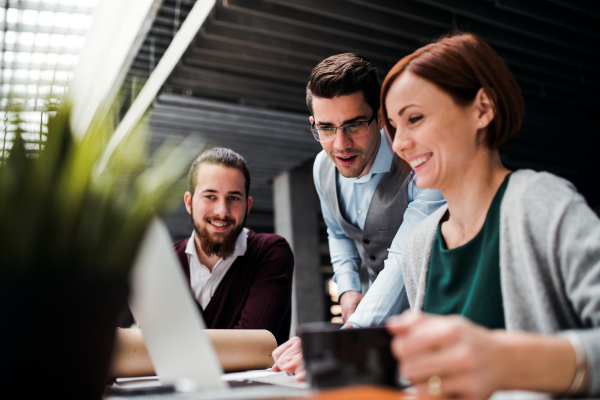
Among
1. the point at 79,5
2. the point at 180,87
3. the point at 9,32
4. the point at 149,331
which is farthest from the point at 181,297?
the point at 180,87

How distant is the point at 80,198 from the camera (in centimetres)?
55

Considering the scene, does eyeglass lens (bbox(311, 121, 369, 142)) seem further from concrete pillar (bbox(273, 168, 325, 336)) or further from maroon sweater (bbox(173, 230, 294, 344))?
concrete pillar (bbox(273, 168, 325, 336))

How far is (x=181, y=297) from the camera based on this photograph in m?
0.62

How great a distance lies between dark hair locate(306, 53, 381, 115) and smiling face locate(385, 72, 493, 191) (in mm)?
838

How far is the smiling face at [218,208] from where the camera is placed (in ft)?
7.02

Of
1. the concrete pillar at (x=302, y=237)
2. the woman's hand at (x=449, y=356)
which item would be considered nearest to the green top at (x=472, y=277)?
the woman's hand at (x=449, y=356)

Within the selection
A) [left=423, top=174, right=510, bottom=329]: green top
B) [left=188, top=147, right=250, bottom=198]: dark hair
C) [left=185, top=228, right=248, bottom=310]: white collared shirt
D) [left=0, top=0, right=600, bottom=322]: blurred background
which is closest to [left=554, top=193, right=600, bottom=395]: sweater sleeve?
[left=423, top=174, right=510, bottom=329]: green top

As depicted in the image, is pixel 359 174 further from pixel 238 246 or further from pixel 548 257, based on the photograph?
pixel 548 257

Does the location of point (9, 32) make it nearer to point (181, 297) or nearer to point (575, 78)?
point (181, 297)

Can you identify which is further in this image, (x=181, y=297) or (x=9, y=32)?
(x=9, y=32)

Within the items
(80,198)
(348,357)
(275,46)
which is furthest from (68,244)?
(275,46)

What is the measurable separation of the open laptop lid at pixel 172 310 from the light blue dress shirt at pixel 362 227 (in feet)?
2.57

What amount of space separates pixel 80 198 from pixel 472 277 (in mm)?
744

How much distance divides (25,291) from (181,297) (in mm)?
180
